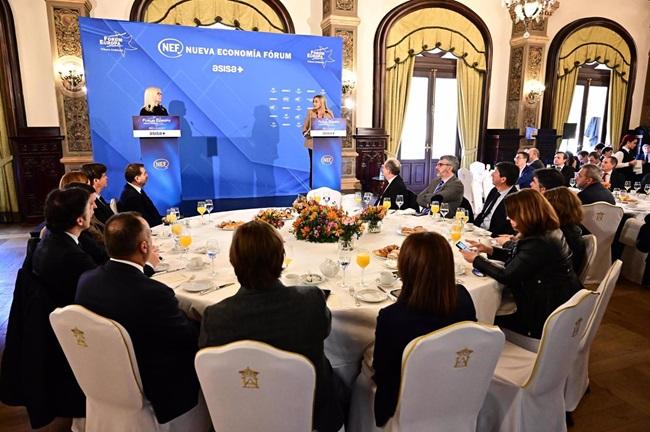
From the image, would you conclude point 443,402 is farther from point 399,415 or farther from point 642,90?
point 642,90

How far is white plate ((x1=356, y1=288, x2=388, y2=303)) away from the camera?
7.39 feet

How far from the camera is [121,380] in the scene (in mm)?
1825

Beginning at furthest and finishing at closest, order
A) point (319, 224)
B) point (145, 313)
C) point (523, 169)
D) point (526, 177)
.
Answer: point (523, 169) → point (526, 177) → point (319, 224) → point (145, 313)

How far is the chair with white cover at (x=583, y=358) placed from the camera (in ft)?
7.50

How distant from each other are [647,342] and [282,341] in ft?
10.8

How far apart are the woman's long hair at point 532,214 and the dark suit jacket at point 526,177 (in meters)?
4.37

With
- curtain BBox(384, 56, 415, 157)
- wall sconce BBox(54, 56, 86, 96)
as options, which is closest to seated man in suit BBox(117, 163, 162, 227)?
wall sconce BBox(54, 56, 86, 96)

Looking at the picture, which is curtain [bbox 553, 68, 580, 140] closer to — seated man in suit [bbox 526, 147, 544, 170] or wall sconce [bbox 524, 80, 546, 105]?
wall sconce [bbox 524, 80, 546, 105]

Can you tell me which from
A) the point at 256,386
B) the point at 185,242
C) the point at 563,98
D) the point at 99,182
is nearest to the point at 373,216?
the point at 185,242

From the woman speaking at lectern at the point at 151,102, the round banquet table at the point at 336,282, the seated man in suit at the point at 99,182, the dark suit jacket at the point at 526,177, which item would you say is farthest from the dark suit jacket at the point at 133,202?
the dark suit jacket at the point at 526,177

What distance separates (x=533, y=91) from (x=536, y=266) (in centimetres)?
922

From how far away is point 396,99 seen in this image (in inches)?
378

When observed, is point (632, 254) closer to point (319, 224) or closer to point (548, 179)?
point (548, 179)

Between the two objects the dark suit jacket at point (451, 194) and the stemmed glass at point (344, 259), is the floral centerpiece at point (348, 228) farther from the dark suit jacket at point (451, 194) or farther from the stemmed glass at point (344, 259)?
the dark suit jacket at point (451, 194)
